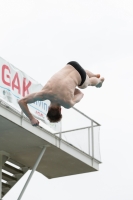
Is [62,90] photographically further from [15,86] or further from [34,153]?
[34,153]

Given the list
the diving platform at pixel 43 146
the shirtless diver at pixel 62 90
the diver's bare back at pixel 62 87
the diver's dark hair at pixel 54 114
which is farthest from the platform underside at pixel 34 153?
the diver's dark hair at pixel 54 114

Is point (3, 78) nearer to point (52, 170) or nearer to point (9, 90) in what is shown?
point (9, 90)

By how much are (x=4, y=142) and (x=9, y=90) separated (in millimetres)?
2530

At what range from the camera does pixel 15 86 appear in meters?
24.2

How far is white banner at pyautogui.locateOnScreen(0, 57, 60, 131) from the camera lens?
23.8m

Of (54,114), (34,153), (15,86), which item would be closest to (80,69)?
(54,114)

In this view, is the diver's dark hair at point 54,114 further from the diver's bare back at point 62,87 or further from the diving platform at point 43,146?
the diving platform at point 43,146

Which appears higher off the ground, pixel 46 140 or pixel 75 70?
pixel 46 140

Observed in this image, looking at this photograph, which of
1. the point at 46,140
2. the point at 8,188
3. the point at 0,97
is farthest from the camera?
the point at 8,188

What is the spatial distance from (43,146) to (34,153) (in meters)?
0.92

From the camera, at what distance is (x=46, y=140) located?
25625mm

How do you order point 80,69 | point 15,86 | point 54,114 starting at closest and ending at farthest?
point 54,114
point 80,69
point 15,86

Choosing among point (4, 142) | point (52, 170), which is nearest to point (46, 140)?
point (4, 142)

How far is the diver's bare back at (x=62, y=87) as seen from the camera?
50.7ft
